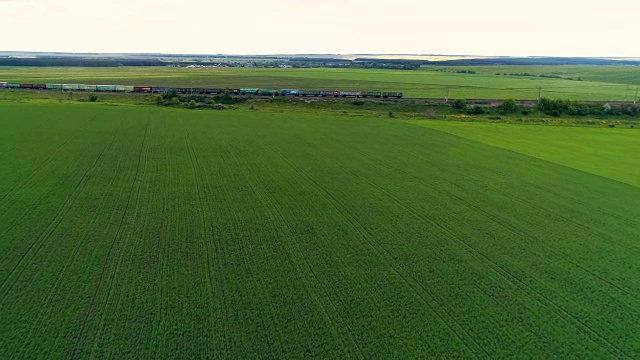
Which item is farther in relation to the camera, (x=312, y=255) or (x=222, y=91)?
(x=222, y=91)

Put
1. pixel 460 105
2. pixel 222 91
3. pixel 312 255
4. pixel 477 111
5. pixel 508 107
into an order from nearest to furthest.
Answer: pixel 312 255
pixel 477 111
pixel 508 107
pixel 460 105
pixel 222 91

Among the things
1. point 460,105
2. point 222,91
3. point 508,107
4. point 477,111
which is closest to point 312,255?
point 477,111

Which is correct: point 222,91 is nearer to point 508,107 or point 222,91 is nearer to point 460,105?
point 460,105

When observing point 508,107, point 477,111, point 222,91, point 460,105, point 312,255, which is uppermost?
point 222,91

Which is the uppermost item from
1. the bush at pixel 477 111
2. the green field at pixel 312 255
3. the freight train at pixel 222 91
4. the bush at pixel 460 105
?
the freight train at pixel 222 91

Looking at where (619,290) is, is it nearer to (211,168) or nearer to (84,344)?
(84,344)

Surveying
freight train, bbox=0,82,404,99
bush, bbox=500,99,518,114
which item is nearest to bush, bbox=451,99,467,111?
bush, bbox=500,99,518,114

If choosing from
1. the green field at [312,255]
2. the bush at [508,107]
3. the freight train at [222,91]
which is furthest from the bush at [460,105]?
the green field at [312,255]

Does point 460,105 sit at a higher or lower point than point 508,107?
higher

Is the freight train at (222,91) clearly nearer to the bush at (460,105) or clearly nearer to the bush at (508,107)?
the bush at (460,105)

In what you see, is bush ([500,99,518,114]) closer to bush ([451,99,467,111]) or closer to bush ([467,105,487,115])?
bush ([467,105,487,115])
